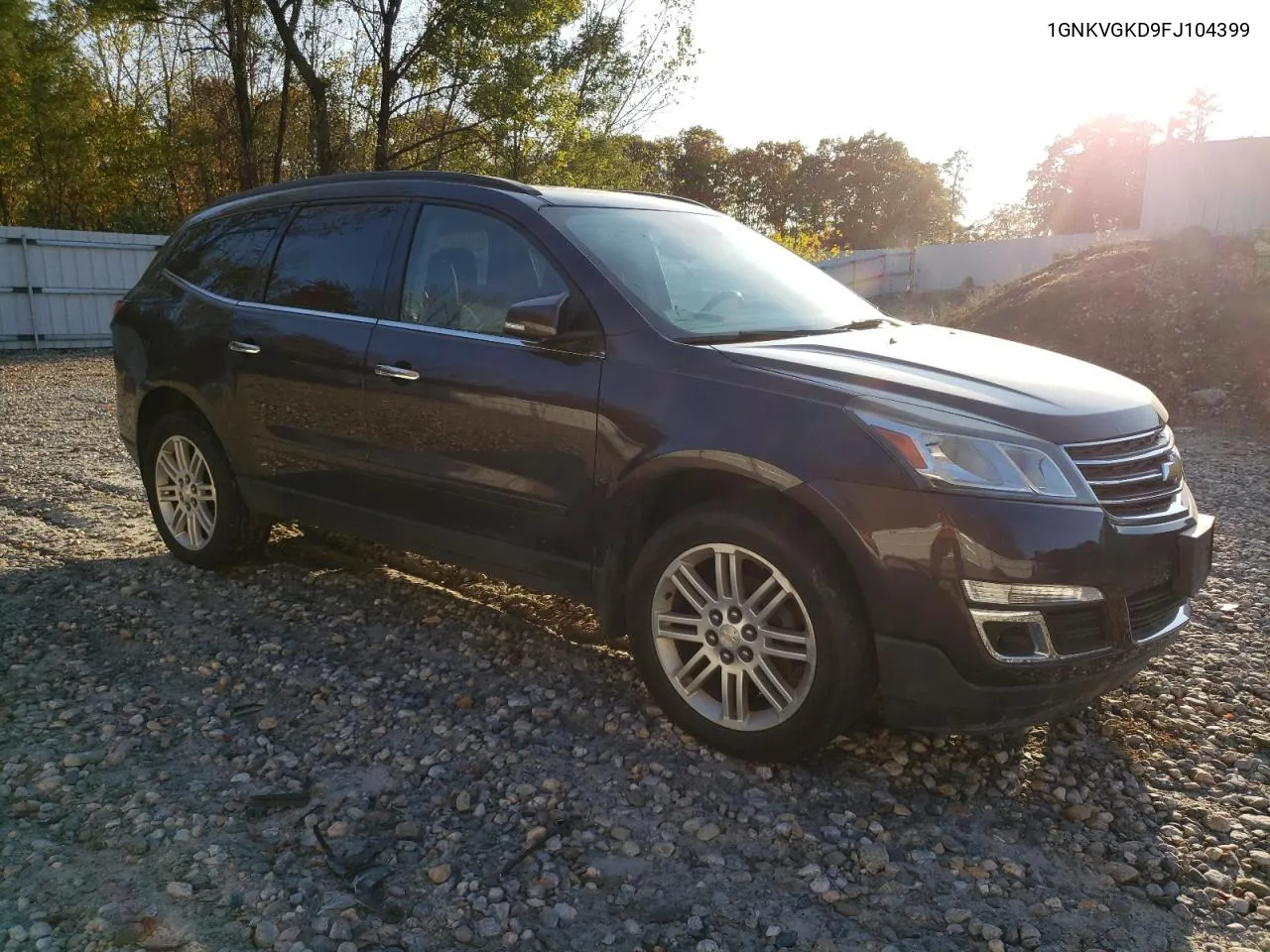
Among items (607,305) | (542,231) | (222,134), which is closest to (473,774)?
(607,305)

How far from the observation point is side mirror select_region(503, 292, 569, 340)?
11.2 feet

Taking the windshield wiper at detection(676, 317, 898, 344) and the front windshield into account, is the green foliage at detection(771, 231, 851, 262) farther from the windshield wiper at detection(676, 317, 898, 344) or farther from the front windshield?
the windshield wiper at detection(676, 317, 898, 344)

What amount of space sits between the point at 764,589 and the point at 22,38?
21955mm

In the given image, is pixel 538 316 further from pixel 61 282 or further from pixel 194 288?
pixel 61 282

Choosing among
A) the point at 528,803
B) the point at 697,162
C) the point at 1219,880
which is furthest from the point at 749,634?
the point at 697,162

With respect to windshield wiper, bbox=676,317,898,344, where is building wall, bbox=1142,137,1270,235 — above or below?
above

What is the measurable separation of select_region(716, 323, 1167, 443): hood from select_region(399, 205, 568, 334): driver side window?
2.96 feet

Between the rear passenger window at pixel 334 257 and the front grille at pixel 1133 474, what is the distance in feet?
9.35

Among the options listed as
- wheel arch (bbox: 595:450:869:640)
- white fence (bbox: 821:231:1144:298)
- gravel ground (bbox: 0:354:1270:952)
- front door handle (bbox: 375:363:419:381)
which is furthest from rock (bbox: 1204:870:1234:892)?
white fence (bbox: 821:231:1144:298)

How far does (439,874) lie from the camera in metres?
2.67

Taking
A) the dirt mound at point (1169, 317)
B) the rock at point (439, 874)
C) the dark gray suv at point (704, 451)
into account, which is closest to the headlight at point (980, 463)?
the dark gray suv at point (704, 451)

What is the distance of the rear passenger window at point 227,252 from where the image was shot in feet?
15.8

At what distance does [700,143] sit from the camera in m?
55.5

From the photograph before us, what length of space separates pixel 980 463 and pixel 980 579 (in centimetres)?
33
